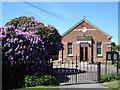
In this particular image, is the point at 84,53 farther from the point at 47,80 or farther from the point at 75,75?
the point at 47,80

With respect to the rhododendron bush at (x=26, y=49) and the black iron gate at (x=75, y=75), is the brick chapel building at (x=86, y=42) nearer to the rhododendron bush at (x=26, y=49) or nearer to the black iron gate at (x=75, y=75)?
the black iron gate at (x=75, y=75)

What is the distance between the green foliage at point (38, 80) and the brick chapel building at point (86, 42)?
1908 cm

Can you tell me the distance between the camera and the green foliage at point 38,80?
965cm

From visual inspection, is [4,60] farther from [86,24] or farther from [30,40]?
[86,24]

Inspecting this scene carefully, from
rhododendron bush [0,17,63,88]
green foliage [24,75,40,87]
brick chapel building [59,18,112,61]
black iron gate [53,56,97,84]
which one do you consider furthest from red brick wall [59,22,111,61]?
green foliage [24,75,40,87]

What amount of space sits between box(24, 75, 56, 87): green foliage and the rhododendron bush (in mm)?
578

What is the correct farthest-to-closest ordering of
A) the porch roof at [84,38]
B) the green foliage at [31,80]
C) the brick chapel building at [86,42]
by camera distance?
the brick chapel building at [86,42], the porch roof at [84,38], the green foliage at [31,80]

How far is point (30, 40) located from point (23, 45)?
48 cm

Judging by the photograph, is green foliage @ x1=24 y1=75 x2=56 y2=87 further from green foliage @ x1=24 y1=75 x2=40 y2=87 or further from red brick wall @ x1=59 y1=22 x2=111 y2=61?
red brick wall @ x1=59 y1=22 x2=111 y2=61

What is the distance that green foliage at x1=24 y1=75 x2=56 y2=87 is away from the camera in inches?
380

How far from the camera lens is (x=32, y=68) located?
10.4m

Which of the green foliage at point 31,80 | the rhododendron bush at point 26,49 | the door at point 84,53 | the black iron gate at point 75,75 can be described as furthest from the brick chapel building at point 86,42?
the green foliage at point 31,80

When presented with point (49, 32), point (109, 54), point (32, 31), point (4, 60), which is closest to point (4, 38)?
point (4, 60)

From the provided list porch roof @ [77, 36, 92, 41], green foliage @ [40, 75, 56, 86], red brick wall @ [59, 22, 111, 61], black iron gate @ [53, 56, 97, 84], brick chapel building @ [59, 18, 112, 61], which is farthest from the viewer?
red brick wall @ [59, 22, 111, 61]
